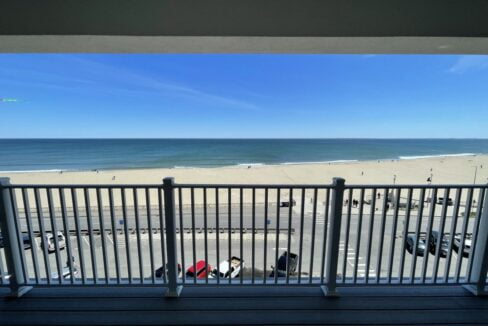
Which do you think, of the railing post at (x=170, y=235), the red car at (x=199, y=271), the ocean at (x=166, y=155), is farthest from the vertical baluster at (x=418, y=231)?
the ocean at (x=166, y=155)

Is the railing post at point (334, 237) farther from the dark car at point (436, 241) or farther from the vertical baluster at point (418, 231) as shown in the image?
the dark car at point (436, 241)

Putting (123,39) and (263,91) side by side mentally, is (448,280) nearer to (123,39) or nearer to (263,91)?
(123,39)

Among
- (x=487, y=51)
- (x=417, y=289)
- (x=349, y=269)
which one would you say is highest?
(x=487, y=51)

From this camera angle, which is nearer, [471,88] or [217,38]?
[217,38]

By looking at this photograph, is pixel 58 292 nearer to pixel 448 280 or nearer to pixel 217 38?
pixel 217 38

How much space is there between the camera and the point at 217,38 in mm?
1534

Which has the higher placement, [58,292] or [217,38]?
[217,38]

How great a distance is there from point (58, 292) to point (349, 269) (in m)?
5.97

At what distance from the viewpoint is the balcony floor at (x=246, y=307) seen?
63.6 inches

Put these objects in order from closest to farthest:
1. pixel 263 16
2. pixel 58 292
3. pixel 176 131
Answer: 1. pixel 263 16
2. pixel 58 292
3. pixel 176 131

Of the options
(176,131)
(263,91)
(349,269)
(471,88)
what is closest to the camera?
(349,269)

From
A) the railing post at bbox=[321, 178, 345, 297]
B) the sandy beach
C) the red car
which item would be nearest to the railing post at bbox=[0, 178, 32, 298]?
the red car

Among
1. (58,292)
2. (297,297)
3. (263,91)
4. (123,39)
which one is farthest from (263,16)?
(263,91)

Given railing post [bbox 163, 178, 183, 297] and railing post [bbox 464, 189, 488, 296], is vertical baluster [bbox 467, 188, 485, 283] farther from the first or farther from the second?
railing post [bbox 163, 178, 183, 297]
